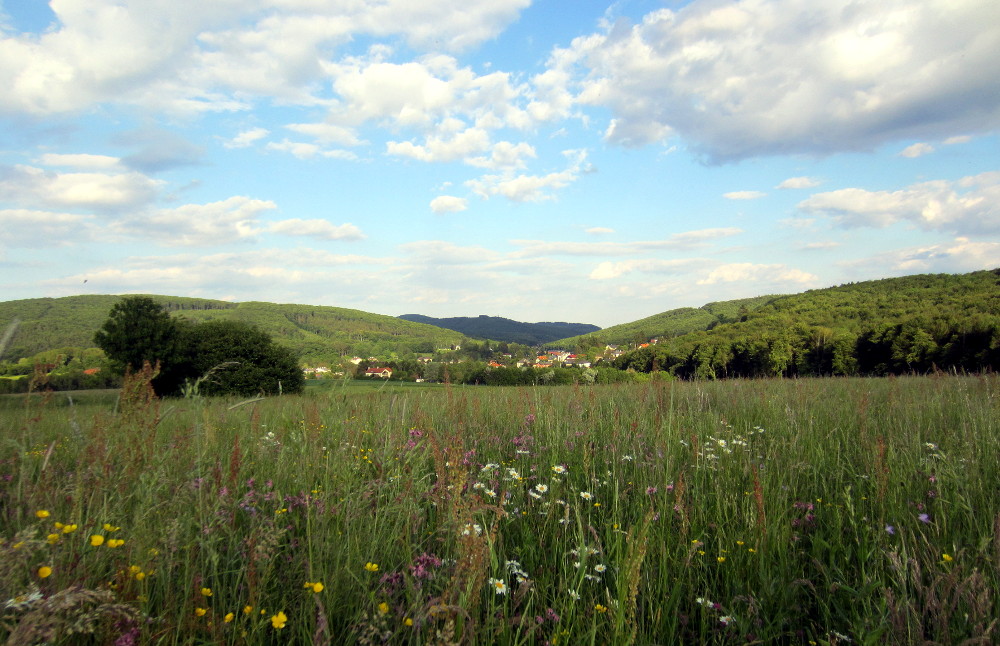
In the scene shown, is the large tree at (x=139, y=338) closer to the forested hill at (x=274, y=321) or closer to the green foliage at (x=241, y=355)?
the green foliage at (x=241, y=355)

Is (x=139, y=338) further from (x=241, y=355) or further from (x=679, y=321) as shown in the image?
(x=679, y=321)

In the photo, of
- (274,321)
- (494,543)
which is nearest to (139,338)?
(494,543)

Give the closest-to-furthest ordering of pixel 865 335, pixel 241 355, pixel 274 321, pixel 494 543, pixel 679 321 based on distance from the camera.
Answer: pixel 494 543, pixel 241 355, pixel 865 335, pixel 274 321, pixel 679 321

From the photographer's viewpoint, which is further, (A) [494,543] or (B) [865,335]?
(B) [865,335]

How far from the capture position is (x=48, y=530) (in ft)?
7.06

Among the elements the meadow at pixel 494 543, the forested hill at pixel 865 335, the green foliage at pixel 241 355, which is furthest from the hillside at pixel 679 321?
the meadow at pixel 494 543

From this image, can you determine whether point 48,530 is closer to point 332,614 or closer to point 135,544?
point 135,544

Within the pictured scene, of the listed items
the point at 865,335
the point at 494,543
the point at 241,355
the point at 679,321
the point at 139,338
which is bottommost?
the point at 241,355

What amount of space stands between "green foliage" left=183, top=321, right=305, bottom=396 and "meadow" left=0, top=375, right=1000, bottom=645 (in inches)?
1549

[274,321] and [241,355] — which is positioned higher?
[274,321]

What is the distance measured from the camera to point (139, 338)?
39.0 m

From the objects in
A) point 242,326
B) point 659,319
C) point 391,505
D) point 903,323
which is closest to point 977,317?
point 903,323

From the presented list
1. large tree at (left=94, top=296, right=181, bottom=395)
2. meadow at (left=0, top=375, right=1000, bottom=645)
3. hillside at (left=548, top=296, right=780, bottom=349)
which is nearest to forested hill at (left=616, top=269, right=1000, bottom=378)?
meadow at (left=0, top=375, right=1000, bottom=645)

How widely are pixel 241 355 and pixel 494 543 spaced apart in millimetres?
44727
